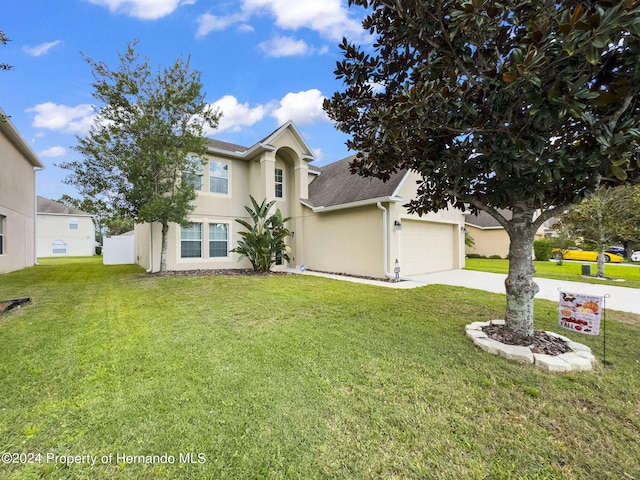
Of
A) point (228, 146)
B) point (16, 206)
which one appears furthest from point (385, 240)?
point (16, 206)

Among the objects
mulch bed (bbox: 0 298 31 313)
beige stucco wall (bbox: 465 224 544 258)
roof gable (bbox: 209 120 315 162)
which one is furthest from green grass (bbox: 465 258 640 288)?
mulch bed (bbox: 0 298 31 313)

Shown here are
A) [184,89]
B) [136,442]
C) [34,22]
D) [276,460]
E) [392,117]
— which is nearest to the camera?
[276,460]

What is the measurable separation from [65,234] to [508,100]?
41.7 meters

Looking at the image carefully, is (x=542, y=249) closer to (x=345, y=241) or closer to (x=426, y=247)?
(x=426, y=247)

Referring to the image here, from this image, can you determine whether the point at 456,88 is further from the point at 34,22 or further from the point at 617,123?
the point at 34,22

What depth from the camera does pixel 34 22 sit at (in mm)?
8820

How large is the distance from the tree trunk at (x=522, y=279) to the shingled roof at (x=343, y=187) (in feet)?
20.4

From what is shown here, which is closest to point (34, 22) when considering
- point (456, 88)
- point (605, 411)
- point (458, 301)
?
point (456, 88)

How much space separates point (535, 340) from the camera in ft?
14.0

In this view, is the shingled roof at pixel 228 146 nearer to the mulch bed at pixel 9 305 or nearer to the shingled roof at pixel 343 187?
the shingled roof at pixel 343 187

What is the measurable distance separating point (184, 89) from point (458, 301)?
39.5ft

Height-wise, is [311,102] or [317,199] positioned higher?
[311,102]

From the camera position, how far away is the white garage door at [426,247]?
39.2 feet

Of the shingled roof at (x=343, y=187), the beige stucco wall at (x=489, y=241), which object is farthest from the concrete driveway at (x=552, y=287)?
the beige stucco wall at (x=489, y=241)
